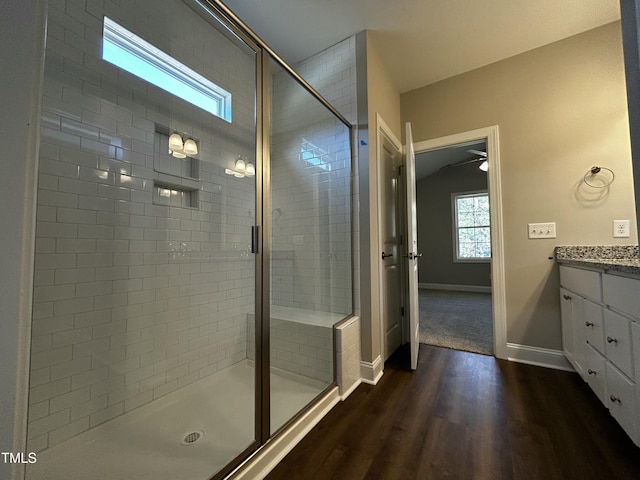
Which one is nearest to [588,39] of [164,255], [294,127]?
[294,127]

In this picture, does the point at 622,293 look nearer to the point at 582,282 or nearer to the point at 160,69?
the point at 582,282

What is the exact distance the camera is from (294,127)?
2225 millimetres

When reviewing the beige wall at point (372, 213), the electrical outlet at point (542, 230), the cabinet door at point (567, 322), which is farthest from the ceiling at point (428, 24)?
the cabinet door at point (567, 322)

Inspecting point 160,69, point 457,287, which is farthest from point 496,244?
point 457,287

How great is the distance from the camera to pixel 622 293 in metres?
1.26

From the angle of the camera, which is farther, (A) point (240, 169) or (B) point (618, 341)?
(A) point (240, 169)

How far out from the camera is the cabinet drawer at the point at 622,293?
3.79ft

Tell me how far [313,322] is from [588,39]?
10.1 feet

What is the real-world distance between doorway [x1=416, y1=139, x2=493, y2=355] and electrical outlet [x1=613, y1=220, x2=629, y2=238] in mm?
2726

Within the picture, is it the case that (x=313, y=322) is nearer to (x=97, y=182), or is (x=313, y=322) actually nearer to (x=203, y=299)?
(x=203, y=299)

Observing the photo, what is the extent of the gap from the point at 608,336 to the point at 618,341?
10cm

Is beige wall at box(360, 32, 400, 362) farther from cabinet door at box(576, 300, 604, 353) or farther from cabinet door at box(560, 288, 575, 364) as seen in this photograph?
cabinet door at box(560, 288, 575, 364)

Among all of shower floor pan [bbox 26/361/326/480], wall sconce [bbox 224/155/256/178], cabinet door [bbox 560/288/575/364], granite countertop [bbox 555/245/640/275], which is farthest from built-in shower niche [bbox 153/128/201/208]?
cabinet door [bbox 560/288/575/364]

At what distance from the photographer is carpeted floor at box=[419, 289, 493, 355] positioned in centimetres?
266
